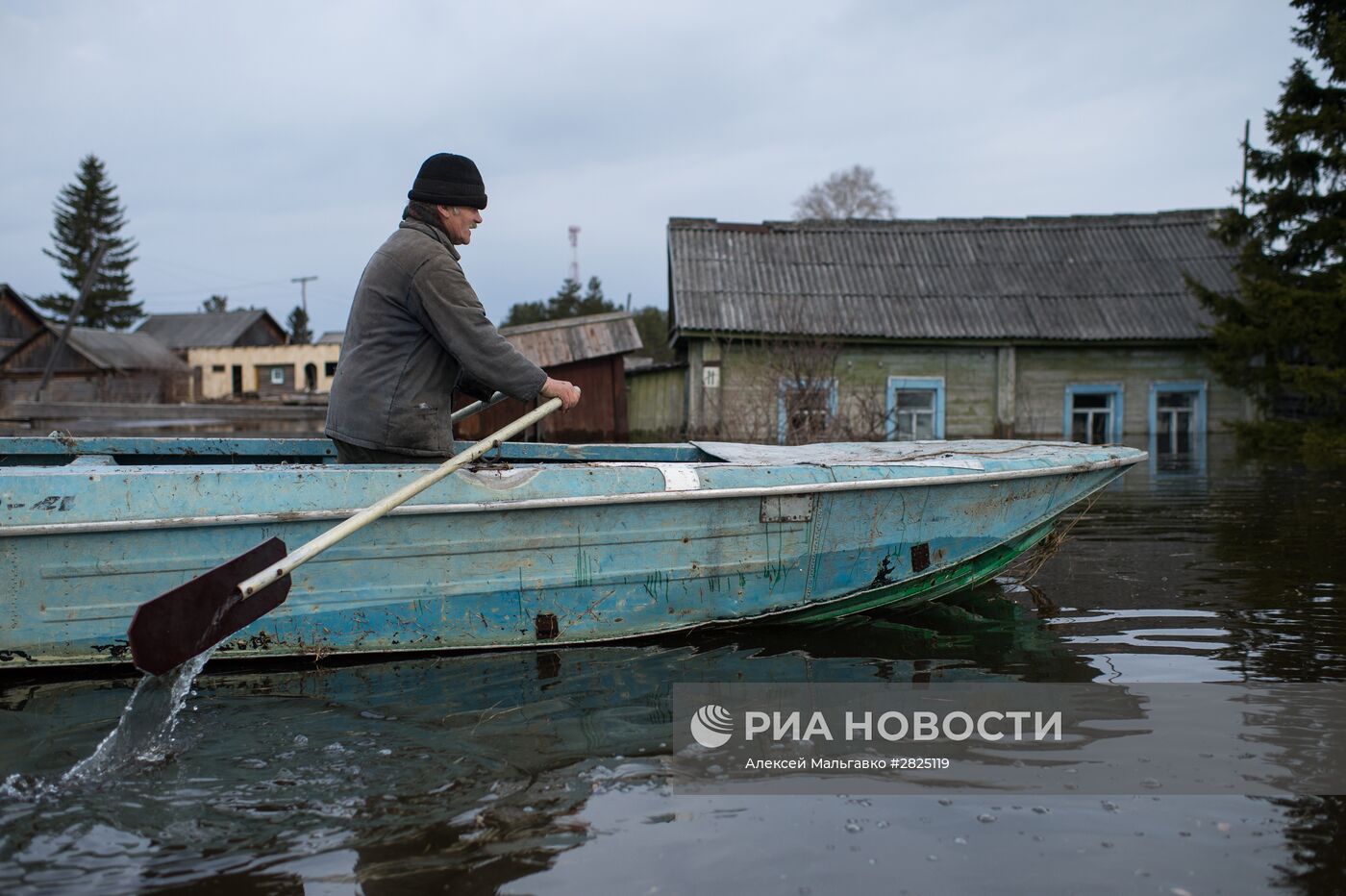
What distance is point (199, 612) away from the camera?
127 inches

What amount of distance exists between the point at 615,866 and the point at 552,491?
5.83 ft

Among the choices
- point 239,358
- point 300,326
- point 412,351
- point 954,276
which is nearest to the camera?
point 412,351

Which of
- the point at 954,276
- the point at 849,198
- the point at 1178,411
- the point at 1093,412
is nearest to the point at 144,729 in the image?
the point at 1093,412

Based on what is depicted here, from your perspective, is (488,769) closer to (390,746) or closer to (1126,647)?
(390,746)

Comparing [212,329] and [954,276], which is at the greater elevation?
[212,329]

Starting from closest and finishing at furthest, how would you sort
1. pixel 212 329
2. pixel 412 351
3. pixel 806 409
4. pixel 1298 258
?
pixel 412 351 < pixel 806 409 < pixel 1298 258 < pixel 212 329

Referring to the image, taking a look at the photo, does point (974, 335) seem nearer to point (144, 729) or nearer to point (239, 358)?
point (144, 729)

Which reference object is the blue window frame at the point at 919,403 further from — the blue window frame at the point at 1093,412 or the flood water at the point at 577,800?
the flood water at the point at 577,800

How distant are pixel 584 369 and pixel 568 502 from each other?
42.9 ft

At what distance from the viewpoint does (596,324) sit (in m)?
16.7

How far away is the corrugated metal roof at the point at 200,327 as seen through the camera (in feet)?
166

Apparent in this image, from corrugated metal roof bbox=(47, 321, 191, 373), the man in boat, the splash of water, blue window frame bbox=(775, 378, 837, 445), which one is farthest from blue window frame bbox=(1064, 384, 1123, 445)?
corrugated metal roof bbox=(47, 321, 191, 373)

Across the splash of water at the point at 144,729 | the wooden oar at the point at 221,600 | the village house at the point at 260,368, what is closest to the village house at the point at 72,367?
the village house at the point at 260,368

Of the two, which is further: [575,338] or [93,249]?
[93,249]
